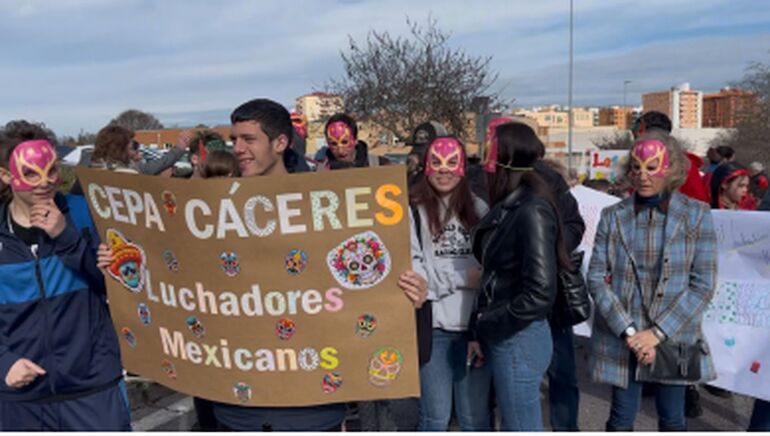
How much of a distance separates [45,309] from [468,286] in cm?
189

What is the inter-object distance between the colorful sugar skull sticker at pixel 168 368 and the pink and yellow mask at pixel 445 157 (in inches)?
64.2

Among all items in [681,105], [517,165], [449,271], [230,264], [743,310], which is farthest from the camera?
[681,105]

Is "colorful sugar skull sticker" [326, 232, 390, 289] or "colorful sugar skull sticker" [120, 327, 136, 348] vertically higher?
"colorful sugar skull sticker" [326, 232, 390, 289]

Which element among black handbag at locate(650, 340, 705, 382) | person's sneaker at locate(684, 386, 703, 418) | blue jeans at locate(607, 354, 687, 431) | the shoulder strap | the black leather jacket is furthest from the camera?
person's sneaker at locate(684, 386, 703, 418)

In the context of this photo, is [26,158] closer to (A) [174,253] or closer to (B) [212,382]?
(A) [174,253]

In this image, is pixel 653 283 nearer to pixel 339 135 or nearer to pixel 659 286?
pixel 659 286

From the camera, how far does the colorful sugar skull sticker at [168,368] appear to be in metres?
2.41

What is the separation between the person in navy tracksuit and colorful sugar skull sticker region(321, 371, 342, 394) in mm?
942

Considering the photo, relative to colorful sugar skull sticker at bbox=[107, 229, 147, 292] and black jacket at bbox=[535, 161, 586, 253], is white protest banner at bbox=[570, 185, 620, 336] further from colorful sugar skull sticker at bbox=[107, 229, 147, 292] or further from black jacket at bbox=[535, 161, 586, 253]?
colorful sugar skull sticker at bbox=[107, 229, 147, 292]

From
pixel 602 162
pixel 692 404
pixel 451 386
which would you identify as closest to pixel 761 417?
pixel 692 404

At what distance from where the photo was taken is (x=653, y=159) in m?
3.22

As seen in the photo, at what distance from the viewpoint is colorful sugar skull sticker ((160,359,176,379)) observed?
241cm

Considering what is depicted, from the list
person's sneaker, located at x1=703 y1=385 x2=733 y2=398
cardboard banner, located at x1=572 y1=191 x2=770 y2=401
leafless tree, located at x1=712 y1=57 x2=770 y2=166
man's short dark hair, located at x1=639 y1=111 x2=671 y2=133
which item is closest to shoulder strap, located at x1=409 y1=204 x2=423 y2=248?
cardboard banner, located at x1=572 y1=191 x2=770 y2=401

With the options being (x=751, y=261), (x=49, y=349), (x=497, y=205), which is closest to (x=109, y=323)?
(x=49, y=349)
